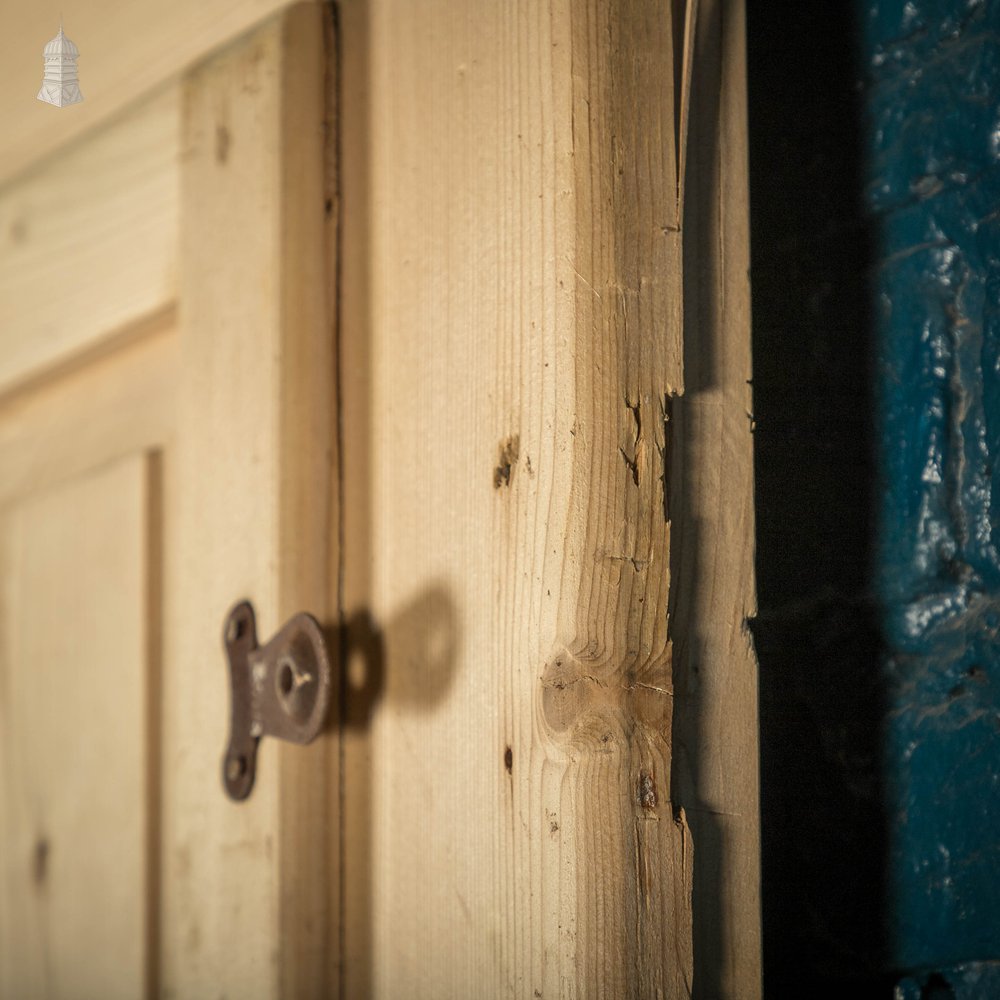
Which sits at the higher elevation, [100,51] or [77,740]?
[100,51]

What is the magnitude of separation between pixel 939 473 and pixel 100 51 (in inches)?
24.7

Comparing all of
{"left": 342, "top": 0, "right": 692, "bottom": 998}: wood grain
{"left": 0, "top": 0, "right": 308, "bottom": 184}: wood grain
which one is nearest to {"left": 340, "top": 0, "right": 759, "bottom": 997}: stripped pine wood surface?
{"left": 342, "top": 0, "right": 692, "bottom": 998}: wood grain

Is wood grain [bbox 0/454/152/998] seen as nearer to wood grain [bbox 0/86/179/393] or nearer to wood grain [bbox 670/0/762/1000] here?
wood grain [bbox 0/86/179/393]

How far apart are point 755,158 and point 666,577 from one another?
0.24 meters

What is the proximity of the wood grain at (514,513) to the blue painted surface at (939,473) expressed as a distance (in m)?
0.14

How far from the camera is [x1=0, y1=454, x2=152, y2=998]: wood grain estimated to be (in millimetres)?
682

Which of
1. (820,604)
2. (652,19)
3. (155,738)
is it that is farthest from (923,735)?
(155,738)

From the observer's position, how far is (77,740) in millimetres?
735

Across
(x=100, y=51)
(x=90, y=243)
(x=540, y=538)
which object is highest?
(x=100, y=51)

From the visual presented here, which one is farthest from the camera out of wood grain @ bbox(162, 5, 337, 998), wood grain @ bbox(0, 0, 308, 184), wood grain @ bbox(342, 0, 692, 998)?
wood grain @ bbox(0, 0, 308, 184)

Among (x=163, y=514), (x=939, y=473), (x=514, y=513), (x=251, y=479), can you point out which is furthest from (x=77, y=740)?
(x=939, y=473)

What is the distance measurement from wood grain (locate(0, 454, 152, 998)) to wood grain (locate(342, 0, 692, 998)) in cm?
21

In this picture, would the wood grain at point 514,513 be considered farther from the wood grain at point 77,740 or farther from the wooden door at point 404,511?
the wood grain at point 77,740

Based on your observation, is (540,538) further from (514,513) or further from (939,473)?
(939,473)
